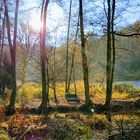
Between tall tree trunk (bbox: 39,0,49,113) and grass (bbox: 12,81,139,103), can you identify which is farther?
grass (bbox: 12,81,139,103)

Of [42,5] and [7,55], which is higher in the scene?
[42,5]

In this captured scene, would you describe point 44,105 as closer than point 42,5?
Yes

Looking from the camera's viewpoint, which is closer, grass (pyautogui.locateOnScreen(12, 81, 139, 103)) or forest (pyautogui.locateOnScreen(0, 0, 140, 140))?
forest (pyautogui.locateOnScreen(0, 0, 140, 140))

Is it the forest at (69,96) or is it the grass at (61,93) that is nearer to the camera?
the forest at (69,96)

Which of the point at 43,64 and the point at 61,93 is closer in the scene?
the point at 43,64

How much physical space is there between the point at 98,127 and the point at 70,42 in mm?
23160

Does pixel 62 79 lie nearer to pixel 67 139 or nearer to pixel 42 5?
pixel 42 5

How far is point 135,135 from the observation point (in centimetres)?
1115

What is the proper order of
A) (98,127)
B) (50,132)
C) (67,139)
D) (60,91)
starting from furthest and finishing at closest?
(60,91), (98,127), (50,132), (67,139)

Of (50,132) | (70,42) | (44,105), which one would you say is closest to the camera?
(50,132)

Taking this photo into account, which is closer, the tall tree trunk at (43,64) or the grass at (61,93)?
the tall tree trunk at (43,64)

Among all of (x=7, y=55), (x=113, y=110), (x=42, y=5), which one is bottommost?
(x=113, y=110)

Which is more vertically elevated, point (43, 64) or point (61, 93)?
point (43, 64)

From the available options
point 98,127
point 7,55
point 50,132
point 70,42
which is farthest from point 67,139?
point 7,55
